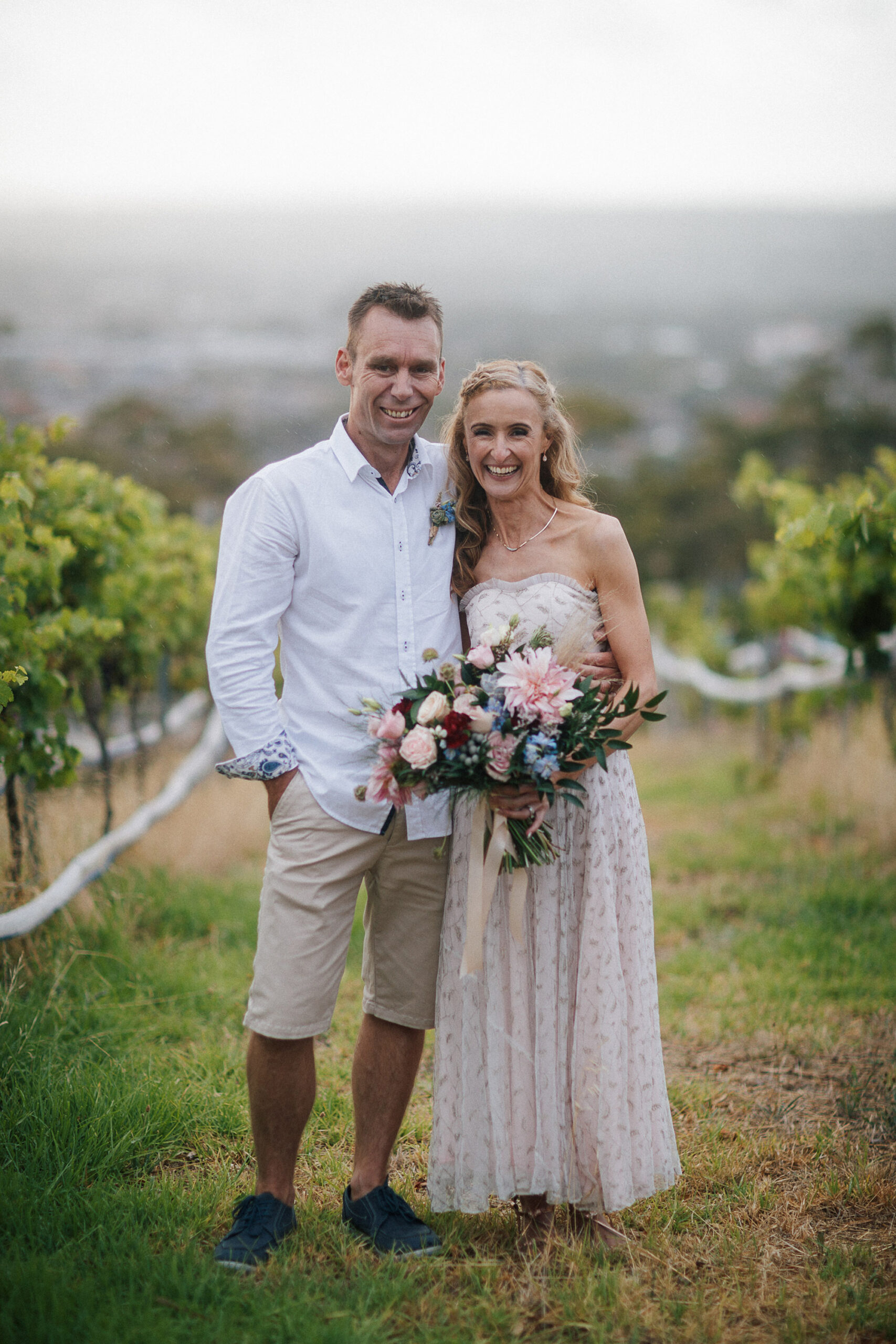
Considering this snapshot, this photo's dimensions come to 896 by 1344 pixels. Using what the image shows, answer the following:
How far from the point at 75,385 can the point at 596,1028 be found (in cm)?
3138

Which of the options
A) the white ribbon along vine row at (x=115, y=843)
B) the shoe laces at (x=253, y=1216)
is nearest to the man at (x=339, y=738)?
the shoe laces at (x=253, y=1216)

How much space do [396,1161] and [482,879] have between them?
3.84 feet

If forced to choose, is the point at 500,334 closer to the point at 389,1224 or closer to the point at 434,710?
the point at 434,710

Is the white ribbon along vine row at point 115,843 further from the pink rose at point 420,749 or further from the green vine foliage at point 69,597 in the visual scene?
the pink rose at point 420,749

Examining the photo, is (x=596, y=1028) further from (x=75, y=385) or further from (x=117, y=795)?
(x=75, y=385)

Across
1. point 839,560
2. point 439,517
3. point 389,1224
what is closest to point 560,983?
point 389,1224

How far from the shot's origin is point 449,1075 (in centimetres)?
269

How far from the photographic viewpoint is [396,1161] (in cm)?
312

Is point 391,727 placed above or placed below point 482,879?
above

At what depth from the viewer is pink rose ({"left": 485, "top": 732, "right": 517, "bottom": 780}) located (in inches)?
91.4

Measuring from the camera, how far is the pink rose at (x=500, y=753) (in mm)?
2320

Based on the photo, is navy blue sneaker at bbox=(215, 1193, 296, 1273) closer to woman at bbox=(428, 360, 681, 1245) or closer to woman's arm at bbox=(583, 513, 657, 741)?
woman at bbox=(428, 360, 681, 1245)

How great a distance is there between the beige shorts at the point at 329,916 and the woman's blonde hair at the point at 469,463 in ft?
2.40

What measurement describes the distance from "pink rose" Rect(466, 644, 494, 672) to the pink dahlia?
0.17 feet
